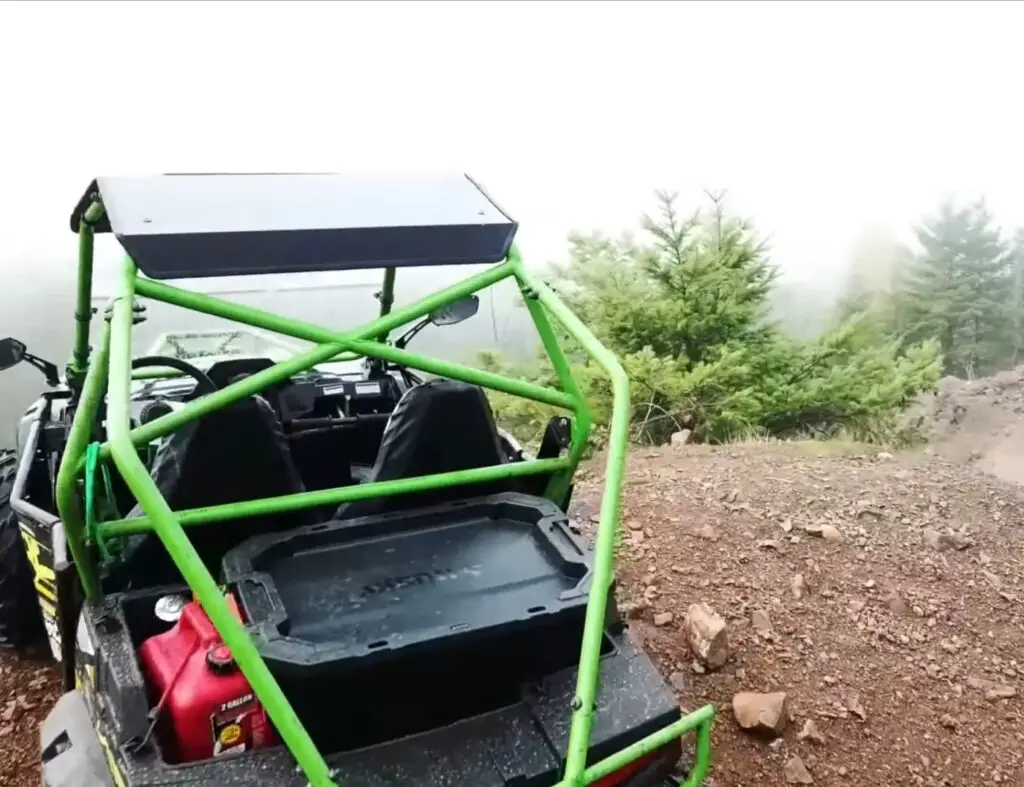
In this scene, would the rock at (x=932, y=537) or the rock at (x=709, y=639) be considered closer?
the rock at (x=709, y=639)

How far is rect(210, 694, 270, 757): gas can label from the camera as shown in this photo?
177cm

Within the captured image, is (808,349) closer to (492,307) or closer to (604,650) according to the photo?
(492,307)

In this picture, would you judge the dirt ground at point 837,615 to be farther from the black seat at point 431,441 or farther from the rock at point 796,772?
the black seat at point 431,441

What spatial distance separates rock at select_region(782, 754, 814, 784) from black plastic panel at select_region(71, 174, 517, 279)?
1607 mm

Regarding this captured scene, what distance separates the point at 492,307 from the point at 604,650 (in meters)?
3.07

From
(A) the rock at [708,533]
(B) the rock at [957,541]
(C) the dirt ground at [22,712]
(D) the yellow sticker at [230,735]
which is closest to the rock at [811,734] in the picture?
(A) the rock at [708,533]

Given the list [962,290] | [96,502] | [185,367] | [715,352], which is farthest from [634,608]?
[962,290]

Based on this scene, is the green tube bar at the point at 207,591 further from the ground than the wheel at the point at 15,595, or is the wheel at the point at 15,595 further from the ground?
the green tube bar at the point at 207,591

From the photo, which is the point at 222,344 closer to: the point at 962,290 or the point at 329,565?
the point at 329,565

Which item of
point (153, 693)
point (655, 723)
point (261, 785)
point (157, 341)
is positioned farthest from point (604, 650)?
point (157, 341)

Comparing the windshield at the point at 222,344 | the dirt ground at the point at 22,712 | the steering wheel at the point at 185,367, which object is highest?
Result: the steering wheel at the point at 185,367

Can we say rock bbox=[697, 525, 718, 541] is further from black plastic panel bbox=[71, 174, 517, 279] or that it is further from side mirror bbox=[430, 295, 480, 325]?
black plastic panel bbox=[71, 174, 517, 279]

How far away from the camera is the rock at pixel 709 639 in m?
3.00

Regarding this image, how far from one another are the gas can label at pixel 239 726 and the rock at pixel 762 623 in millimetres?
1878
